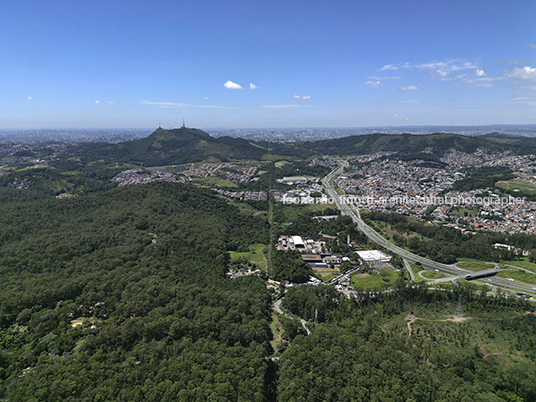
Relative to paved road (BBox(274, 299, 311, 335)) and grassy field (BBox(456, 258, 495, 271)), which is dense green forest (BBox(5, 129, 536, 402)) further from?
grassy field (BBox(456, 258, 495, 271))

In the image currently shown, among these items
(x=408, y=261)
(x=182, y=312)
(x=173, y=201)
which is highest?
(x=173, y=201)

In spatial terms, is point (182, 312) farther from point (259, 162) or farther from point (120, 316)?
point (259, 162)

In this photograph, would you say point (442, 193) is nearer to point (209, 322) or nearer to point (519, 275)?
point (519, 275)

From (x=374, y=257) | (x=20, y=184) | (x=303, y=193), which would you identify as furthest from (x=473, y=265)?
(x=20, y=184)

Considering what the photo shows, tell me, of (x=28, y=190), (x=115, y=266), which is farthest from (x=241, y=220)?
(x=28, y=190)

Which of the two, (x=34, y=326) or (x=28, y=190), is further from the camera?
(x=28, y=190)

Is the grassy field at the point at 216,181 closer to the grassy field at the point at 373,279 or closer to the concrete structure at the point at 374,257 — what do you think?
the concrete structure at the point at 374,257

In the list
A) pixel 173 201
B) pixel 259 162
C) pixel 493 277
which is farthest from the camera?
pixel 259 162

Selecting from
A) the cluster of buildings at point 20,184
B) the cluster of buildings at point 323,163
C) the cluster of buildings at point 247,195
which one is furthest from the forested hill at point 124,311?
the cluster of buildings at point 323,163
